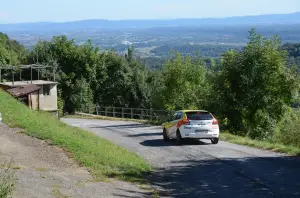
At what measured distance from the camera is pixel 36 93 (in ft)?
136

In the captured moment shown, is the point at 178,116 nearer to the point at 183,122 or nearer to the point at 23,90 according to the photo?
the point at 183,122

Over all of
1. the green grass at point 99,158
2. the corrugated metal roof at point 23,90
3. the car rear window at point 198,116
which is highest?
the green grass at point 99,158

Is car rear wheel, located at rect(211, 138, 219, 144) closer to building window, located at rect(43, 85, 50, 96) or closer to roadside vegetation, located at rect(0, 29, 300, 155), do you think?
roadside vegetation, located at rect(0, 29, 300, 155)

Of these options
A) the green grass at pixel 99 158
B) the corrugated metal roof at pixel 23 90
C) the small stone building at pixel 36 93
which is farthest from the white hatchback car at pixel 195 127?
the small stone building at pixel 36 93

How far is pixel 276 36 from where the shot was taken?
3136cm

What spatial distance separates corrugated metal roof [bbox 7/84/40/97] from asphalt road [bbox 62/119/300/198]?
19325 mm

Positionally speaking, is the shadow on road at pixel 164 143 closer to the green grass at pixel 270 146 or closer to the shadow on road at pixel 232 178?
the green grass at pixel 270 146

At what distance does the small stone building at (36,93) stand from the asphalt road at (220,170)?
20.6m

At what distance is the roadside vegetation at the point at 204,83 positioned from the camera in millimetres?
30422

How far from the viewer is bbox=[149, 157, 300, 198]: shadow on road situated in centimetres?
1076

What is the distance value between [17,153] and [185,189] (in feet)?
15.8

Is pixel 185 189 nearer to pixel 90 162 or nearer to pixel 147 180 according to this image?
pixel 147 180

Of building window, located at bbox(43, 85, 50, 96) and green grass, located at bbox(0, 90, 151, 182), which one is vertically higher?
green grass, located at bbox(0, 90, 151, 182)

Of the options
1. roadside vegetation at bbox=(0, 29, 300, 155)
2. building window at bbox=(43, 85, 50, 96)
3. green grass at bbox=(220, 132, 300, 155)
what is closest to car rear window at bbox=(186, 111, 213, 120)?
green grass at bbox=(220, 132, 300, 155)
